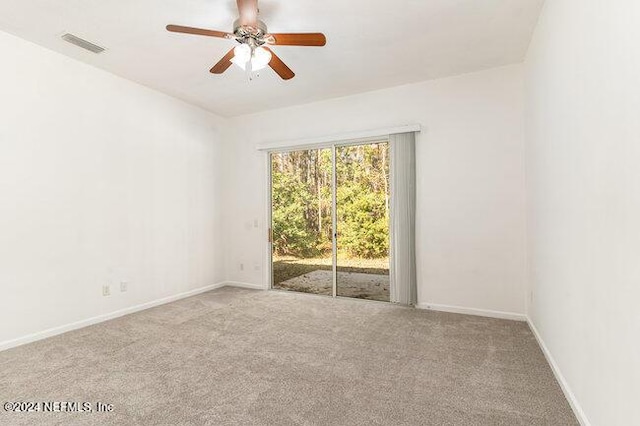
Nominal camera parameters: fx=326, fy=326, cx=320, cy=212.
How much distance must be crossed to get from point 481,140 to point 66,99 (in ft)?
15.0

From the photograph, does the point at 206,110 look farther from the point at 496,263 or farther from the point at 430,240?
the point at 496,263

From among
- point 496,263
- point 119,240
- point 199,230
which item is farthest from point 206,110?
point 496,263

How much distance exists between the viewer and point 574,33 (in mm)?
1935

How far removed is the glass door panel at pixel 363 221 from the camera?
4504 mm

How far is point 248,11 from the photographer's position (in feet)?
7.61

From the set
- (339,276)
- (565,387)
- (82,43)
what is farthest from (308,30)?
(565,387)

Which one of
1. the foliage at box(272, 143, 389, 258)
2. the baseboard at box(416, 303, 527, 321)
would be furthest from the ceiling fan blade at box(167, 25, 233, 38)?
the baseboard at box(416, 303, 527, 321)

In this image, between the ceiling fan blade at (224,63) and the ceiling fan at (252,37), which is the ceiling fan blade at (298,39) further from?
the ceiling fan blade at (224,63)

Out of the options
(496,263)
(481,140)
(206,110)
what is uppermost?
(206,110)

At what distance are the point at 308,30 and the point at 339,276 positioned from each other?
320 cm

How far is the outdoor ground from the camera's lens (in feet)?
15.2

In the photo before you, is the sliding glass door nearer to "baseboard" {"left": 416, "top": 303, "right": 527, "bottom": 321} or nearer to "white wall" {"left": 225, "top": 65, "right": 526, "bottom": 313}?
"white wall" {"left": 225, "top": 65, "right": 526, "bottom": 313}

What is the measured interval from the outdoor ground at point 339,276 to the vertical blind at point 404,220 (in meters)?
0.34

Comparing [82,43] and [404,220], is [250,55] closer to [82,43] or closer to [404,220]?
[82,43]
